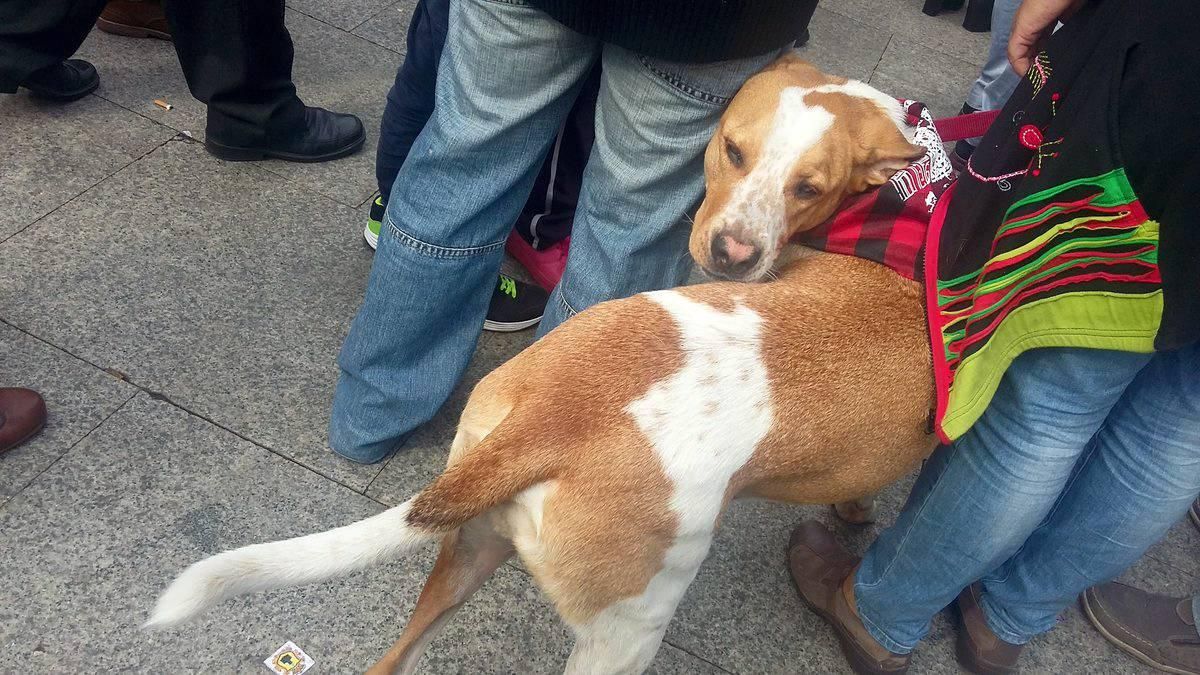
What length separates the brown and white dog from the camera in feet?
5.24

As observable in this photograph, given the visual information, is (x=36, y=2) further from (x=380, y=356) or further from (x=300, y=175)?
(x=380, y=356)

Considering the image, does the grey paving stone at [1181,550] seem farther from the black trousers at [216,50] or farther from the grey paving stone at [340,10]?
the grey paving stone at [340,10]

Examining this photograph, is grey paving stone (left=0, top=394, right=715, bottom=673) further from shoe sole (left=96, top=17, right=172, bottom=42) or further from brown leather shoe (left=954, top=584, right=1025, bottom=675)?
shoe sole (left=96, top=17, right=172, bottom=42)

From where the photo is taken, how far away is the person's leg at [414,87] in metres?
2.87

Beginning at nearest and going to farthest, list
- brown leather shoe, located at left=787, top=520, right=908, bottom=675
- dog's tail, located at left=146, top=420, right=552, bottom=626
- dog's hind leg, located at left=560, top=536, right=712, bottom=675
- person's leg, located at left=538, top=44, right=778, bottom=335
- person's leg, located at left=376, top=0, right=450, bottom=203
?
dog's tail, located at left=146, top=420, right=552, bottom=626 → dog's hind leg, located at left=560, top=536, right=712, bottom=675 → person's leg, located at left=538, top=44, right=778, bottom=335 → brown leather shoe, located at left=787, top=520, right=908, bottom=675 → person's leg, located at left=376, top=0, right=450, bottom=203

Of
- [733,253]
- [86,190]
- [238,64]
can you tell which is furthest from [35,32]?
[733,253]

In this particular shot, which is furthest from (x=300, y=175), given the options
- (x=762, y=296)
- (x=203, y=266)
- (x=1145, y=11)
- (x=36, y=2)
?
(x=1145, y=11)

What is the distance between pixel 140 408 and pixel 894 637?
2.21 m

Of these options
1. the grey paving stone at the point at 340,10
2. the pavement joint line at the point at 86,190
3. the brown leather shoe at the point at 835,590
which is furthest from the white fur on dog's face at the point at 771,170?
the grey paving stone at the point at 340,10

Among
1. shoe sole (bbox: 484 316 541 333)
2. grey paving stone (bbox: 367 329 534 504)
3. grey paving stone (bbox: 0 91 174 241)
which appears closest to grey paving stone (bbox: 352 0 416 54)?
grey paving stone (bbox: 0 91 174 241)

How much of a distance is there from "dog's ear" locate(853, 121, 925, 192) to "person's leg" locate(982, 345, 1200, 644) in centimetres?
69

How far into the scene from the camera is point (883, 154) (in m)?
2.12

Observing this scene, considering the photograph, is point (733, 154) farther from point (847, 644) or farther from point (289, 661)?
point (289, 661)

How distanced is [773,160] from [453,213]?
2.62 feet
